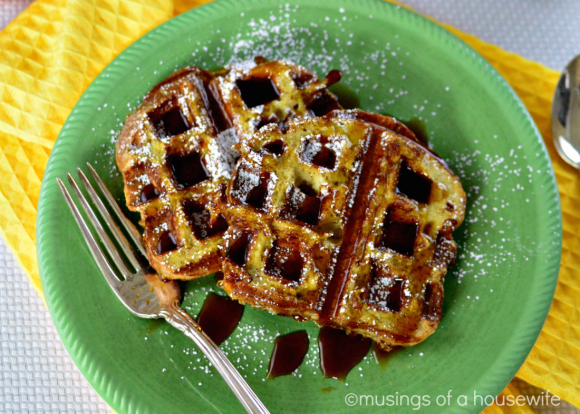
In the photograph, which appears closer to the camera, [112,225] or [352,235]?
[352,235]

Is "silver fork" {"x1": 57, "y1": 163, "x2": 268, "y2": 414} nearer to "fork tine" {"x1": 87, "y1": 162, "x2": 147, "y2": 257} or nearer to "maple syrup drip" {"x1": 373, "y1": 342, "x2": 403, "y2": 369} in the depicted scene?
"fork tine" {"x1": 87, "y1": 162, "x2": 147, "y2": 257}

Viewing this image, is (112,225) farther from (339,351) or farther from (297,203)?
(339,351)

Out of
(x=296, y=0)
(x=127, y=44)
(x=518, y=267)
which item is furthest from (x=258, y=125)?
(x=518, y=267)

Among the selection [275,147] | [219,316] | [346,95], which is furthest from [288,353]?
[346,95]

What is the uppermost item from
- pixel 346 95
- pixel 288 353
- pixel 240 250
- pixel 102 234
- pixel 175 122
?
pixel 346 95

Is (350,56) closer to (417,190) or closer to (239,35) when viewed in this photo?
(239,35)

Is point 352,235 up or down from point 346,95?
down

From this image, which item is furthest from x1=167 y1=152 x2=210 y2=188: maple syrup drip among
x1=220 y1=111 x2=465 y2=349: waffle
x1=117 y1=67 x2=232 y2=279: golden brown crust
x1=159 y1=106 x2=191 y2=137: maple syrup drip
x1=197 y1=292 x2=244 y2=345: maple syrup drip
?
x1=197 y1=292 x2=244 y2=345: maple syrup drip

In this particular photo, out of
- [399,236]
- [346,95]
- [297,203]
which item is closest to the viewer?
[297,203]
